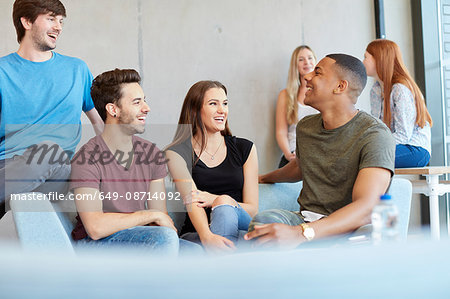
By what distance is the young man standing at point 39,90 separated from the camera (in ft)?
7.68

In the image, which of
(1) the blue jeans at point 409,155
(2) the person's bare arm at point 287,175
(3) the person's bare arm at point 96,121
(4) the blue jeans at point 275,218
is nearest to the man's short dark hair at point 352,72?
(2) the person's bare arm at point 287,175

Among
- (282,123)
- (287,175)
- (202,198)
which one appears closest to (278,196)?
(287,175)

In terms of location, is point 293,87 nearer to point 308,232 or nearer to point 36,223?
point 308,232

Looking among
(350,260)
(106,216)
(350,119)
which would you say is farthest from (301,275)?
(350,119)

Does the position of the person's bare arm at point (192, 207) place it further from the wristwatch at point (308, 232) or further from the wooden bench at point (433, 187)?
the wooden bench at point (433, 187)

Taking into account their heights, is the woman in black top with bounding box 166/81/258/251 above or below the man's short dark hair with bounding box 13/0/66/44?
below

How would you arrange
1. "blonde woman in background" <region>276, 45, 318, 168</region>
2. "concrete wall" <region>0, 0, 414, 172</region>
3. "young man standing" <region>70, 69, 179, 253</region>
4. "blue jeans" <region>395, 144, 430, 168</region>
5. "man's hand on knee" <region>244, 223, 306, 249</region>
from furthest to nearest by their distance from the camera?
"blonde woman in background" <region>276, 45, 318, 168</region>, "concrete wall" <region>0, 0, 414, 172</region>, "blue jeans" <region>395, 144, 430, 168</region>, "young man standing" <region>70, 69, 179, 253</region>, "man's hand on knee" <region>244, 223, 306, 249</region>

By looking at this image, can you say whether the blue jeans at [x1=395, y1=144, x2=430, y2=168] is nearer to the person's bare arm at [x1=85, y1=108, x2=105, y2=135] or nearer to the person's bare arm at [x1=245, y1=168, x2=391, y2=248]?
the person's bare arm at [x1=245, y1=168, x2=391, y2=248]

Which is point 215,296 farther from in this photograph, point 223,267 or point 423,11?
point 423,11

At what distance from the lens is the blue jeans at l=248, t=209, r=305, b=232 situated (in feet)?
6.26

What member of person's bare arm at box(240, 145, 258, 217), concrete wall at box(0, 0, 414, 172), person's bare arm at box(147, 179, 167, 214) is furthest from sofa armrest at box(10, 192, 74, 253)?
concrete wall at box(0, 0, 414, 172)

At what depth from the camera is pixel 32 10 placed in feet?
8.07

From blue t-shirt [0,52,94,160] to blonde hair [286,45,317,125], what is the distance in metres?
2.06

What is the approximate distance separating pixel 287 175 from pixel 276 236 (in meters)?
0.86
